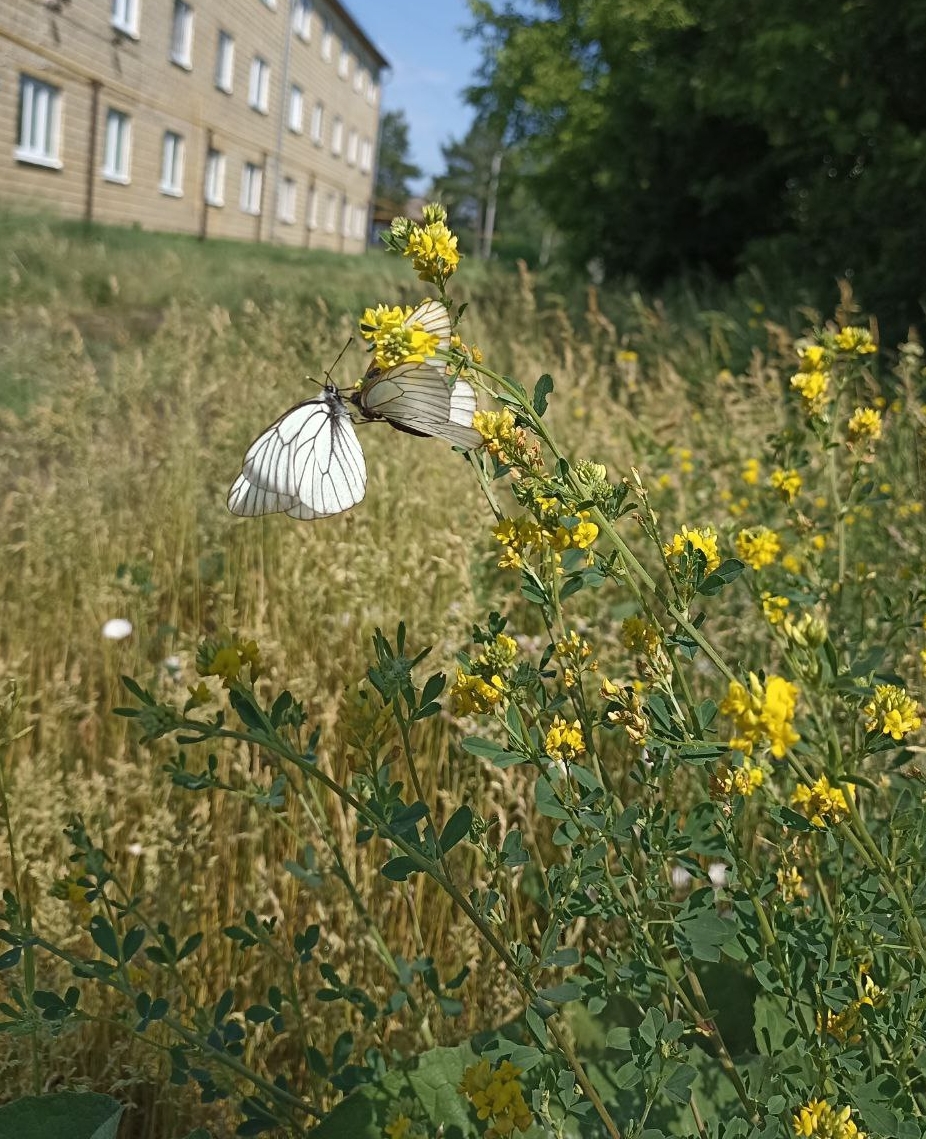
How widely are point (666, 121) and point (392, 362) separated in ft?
39.2

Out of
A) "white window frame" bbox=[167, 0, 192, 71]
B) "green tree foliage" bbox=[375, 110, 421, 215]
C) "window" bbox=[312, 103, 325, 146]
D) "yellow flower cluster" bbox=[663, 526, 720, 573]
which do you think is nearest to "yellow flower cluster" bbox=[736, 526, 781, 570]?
"yellow flower cluster" bbox=[663, 526, 720, 573]

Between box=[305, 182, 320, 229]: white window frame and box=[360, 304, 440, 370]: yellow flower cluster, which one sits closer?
box=[360, 304, 440, 370]: yellow flower cluster

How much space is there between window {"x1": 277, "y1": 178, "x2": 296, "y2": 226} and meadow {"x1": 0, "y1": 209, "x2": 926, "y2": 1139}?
23006 millimetres

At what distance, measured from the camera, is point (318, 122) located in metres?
29.0

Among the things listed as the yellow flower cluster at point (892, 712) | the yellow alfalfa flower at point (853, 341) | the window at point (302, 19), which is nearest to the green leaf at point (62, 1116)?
the yellow flower cluster at point (892, 712)

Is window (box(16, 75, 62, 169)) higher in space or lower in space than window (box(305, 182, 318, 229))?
lower

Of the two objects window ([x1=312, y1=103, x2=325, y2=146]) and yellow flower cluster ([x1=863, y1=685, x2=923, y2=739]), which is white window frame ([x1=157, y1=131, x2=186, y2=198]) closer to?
window ([x1=312, y1=103, x2=325, y2=146])

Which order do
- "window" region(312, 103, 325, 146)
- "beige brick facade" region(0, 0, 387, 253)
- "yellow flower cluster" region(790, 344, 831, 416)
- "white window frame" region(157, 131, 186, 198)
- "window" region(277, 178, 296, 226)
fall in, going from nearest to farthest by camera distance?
"yellow flower cluster" region(790, 344, 831, 416) < "beige brick facade" region(0, 0, 387, 253) < "white window frame" region(157, 131, 186, 198) < "window" region(277, 178, 296, 226) < "window" region(312, 103, 325, 146)

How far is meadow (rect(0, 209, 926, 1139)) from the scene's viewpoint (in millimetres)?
1662

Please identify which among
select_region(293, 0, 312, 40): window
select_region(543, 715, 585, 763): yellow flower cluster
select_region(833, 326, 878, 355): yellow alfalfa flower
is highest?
select_region(293, 0, 312, 40): window

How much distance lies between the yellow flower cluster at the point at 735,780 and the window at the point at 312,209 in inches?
1174

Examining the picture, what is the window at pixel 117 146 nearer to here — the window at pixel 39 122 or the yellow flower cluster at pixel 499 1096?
the window at pixel 39 122

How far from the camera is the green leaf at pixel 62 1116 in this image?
4.00 feet


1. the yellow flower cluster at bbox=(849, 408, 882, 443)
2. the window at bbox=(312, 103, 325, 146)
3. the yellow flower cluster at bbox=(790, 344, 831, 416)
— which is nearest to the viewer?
the yellow flower cluster at bbox=(790, 344, 831, 416)
